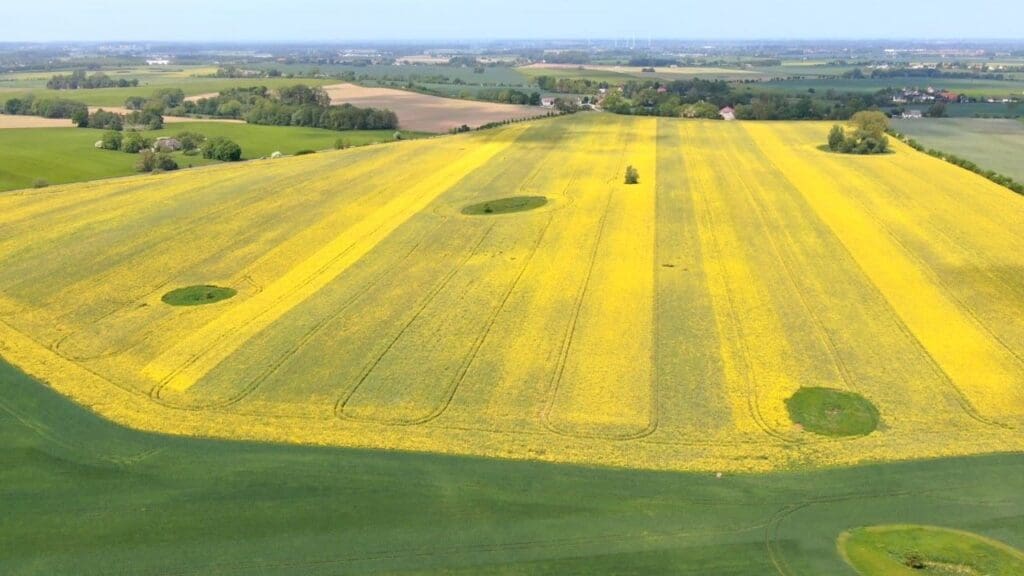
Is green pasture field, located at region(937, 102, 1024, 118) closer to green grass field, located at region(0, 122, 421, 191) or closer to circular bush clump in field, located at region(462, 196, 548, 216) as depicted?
green grass field, located at region(0, 122, 421, 191)

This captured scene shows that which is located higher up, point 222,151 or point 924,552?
point 222,151

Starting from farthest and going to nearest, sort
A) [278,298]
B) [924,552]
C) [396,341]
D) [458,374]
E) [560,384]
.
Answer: [278,298] < [396,341] < [458,374] < [560,384] < [924,552]

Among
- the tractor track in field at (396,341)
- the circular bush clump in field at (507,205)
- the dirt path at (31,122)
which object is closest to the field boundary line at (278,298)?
the circular bush clump in field at (507,205)

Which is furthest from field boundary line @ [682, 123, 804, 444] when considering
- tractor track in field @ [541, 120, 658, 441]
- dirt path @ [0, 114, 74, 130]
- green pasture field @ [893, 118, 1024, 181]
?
dirt path @ [0, 114, 74, 130]

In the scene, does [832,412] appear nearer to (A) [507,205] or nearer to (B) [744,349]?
(B) [744,349]

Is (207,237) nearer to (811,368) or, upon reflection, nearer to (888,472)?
(811,368)

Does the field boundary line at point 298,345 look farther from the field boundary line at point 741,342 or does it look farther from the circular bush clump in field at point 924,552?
the circular bush clump in field at point 924,552

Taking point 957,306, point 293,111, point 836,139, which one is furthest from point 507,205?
point 293,111
